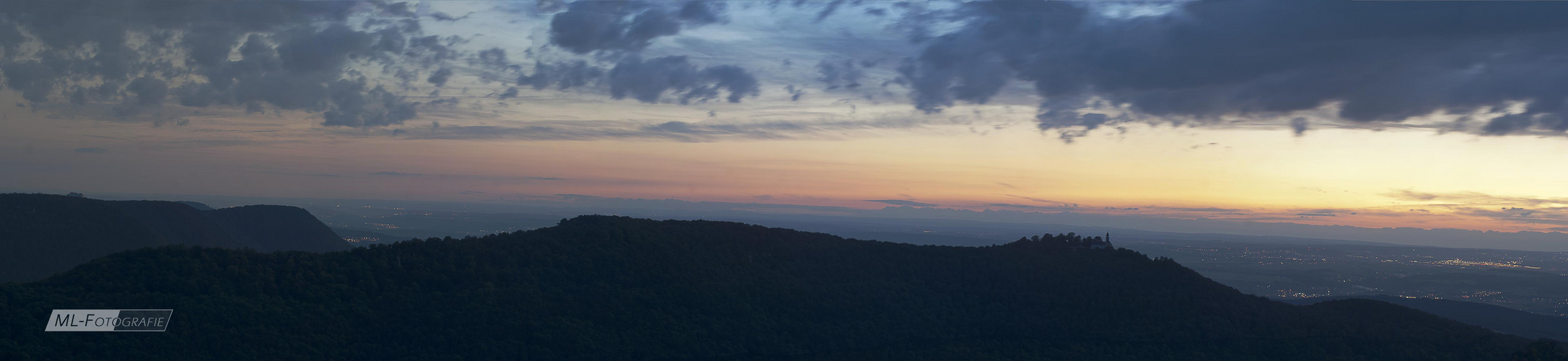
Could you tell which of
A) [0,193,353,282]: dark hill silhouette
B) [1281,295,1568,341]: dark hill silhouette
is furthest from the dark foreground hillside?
[1281,295,1568,341]: dark hill silhouette

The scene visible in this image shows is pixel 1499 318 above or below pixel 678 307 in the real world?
below

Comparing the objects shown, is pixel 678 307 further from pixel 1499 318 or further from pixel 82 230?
pixel 1499 318

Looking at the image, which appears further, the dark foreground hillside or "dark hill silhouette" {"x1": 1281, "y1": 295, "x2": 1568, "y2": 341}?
"dark hill silhouette" {"x1": 1281, "y1": 295, "x2": 1568, "y2": 341}

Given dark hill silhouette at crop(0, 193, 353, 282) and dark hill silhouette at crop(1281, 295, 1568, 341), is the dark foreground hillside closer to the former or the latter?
dark hill silhouette at crop(0, 193, 353, 282)

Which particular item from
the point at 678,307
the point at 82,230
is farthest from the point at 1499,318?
the point at 82,230

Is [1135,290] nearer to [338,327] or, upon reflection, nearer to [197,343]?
[338,327]

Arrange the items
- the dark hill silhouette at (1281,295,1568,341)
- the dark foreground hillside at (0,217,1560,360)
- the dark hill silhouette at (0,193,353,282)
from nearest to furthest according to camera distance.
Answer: the dark foreground hillside at (0,217,1560,360)
the dark hill silhouette at (0,193,353,282)
the dark hill silhouette at (1281,295,1568,341)
